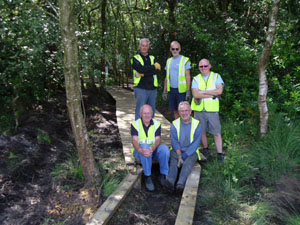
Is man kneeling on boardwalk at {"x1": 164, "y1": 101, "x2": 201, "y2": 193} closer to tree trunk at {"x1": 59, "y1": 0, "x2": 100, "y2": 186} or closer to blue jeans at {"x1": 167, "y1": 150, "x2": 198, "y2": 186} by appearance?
blue jeans at {"x1": 167, "y1": 150, "x2": 198, "y2": 186}

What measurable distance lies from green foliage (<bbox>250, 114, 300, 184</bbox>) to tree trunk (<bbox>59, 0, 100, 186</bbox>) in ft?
8.33

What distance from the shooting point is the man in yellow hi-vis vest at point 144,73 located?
15.4 feet

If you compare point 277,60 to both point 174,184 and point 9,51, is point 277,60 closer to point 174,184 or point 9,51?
point 174,184

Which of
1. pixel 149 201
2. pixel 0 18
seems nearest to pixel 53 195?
pixel 149 201

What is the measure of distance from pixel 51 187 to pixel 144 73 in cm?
246

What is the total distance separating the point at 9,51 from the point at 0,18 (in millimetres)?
1108

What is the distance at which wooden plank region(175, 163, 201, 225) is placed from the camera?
9.41ft

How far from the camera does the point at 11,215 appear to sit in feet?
10.9

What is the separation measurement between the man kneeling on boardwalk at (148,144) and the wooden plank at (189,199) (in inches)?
17.4

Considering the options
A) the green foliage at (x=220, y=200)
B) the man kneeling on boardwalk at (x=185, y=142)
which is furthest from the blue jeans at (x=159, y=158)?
the green foliage at (x=220, y=200)

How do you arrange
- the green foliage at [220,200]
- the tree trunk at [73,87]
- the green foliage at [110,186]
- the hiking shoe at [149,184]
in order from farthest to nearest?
the hiking shoe at [149,184], the green foliage at [110,186], the tree trunk at [73,87], the green foliage at [220,200]

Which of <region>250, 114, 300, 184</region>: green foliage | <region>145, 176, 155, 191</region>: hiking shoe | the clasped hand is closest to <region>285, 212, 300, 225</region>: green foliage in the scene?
<region>250, 114, 300, 184</region>: green foliage

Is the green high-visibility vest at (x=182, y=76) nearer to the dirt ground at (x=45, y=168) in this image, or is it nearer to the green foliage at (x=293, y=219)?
the dirt ground at (x=45, y=168)

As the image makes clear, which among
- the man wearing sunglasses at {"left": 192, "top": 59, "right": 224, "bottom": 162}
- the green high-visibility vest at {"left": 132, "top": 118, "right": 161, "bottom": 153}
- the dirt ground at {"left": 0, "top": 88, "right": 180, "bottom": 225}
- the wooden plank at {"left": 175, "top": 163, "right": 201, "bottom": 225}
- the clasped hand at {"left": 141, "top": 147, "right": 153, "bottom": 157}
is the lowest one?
the dirt ground at {"left": 0, "top": 88, "right": 180, "bottom": 225}
